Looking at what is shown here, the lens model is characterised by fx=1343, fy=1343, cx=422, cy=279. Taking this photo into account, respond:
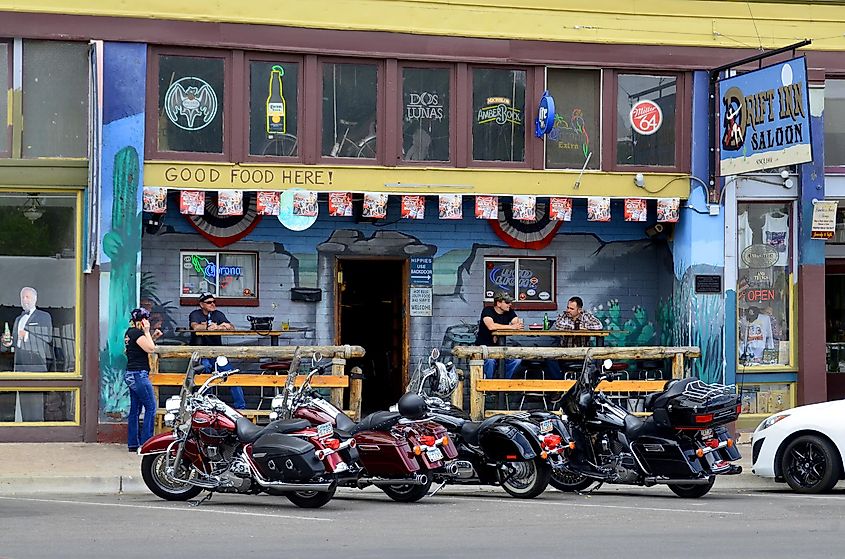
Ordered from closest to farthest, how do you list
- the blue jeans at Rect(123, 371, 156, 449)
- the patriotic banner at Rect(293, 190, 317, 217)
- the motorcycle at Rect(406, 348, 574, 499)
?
the motorcycle at Rect(406, 348, 574, 499) → the blue jeans at Rect(123, 371, 156, 449) → the patriotic banner at Rect(293, 190, 317, 217)

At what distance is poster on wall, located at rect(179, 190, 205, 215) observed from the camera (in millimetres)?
17312

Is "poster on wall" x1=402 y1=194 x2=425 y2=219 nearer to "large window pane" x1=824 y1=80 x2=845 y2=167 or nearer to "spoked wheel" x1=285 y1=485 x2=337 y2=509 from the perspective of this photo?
"large window pane" x1=824 y1=80 x2=845 y2=167

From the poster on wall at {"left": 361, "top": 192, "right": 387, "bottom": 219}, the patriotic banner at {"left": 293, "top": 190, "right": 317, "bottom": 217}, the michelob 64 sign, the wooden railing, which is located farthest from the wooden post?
the michelob 64 sign

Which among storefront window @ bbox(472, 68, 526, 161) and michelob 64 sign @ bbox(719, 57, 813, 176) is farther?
storefront window @ bbox(472, 68, 526, 161)

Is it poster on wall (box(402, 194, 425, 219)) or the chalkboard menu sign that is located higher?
poster on wall (box(402, 194, 425, 219))

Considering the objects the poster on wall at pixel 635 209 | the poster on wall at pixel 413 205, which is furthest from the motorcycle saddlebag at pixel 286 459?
the poster on wall at pixel 635 209

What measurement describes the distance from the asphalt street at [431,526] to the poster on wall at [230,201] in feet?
15.8

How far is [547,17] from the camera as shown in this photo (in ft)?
60.3

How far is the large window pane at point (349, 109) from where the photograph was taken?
58.9 feet

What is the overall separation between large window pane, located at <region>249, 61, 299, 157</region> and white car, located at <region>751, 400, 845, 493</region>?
23.7ft

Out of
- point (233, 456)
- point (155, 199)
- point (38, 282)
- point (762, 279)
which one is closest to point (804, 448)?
point (762, 279)

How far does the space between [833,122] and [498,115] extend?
493 centimetres

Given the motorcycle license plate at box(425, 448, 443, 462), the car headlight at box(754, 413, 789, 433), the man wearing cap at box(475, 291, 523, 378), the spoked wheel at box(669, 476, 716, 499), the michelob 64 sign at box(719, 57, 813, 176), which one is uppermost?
the michelob 64 sign at box(719, 57, 813, 176)

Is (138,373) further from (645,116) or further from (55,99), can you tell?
(645,116)
